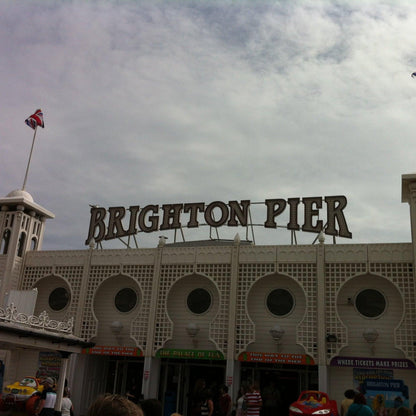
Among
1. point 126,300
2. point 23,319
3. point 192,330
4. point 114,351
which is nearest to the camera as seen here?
point 23,319

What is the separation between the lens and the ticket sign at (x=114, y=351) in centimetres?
2288

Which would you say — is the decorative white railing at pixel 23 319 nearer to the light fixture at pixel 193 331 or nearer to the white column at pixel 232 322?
the light fixture at pixel 193 331

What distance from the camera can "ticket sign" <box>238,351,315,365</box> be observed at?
806 inches

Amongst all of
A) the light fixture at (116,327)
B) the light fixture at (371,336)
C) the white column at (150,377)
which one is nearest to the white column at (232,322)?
the white column at (150,377)

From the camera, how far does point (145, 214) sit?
1044 inches

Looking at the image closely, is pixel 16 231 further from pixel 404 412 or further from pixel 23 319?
pixel 404 412

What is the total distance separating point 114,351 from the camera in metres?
23.2

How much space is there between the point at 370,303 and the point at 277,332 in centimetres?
438

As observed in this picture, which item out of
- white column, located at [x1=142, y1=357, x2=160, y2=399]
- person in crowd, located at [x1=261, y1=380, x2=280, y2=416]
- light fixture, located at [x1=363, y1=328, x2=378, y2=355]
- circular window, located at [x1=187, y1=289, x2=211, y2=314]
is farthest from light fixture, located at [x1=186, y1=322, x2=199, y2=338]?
light fixture, located at [x1=363, y1=328, x2=378, y2=355]

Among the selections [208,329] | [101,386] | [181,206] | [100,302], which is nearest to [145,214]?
[181,206]

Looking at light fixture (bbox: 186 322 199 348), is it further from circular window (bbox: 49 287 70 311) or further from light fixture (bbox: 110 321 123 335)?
circular window (bbox: 49 287 70 311)

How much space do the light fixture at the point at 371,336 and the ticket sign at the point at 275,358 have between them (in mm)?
2496

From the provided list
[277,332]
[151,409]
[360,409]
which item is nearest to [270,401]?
[277,332]

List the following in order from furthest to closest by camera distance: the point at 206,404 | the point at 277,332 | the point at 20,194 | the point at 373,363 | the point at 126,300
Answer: the point at 20,194, the point at 126,300, the point at 277,332, the point at 373,363, the point at 206,404
